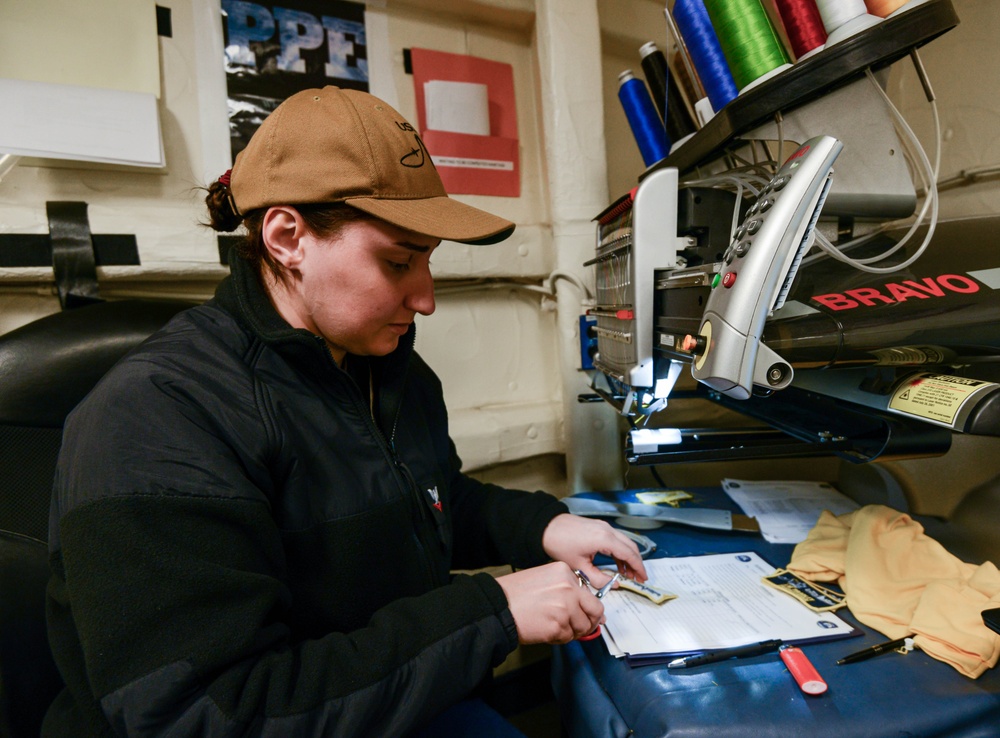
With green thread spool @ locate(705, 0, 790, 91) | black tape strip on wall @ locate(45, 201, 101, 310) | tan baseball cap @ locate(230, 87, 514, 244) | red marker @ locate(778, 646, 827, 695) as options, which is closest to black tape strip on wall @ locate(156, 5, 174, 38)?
black tape strip on wall @ locate(45, 201, 101, 310)

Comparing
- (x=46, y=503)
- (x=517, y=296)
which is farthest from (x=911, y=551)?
(x=46, y=503)

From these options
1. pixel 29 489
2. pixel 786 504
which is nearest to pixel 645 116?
pixel 786 504

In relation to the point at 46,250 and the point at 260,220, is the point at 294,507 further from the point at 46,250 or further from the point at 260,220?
the point at 46,250

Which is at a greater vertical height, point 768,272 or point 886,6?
point 886,6

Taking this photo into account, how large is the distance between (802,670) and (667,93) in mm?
1036

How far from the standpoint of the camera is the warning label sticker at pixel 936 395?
2.00 ft

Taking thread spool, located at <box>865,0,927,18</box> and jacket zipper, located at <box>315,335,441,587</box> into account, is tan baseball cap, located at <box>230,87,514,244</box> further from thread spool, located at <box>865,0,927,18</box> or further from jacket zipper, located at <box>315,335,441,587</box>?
thread spool, located at <box>865,0,927,18</box>

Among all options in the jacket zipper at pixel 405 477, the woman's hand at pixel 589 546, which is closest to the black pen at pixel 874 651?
the woman's hand at pixel 589 546

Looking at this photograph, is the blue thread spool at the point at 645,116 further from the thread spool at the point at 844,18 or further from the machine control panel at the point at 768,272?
the machine control panel at the point at 768,272

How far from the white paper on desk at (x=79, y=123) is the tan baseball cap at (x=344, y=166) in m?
0.46

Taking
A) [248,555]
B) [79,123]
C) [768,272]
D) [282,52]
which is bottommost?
[248,555]

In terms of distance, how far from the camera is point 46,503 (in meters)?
0.75

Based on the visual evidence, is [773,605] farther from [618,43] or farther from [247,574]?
[618,43]

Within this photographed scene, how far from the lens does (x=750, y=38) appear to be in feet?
2.66
